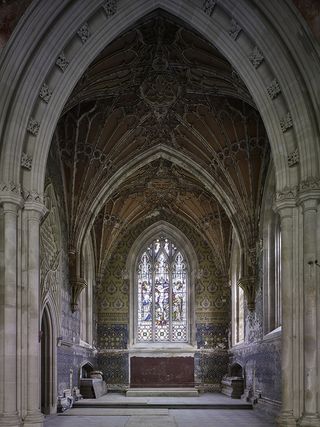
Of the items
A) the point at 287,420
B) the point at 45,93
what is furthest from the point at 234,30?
the point at 287,420

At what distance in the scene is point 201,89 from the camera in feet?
53.4

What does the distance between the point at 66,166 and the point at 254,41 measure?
882 centimetres

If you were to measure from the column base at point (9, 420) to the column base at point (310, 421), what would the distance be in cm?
432

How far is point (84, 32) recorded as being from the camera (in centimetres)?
Answer: 1135

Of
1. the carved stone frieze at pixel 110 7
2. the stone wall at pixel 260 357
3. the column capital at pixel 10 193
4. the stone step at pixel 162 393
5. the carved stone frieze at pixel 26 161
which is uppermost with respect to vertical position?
the carved stone frieze at pixel 110 7

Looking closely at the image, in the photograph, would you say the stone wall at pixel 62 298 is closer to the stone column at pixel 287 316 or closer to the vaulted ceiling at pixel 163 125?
the vaulted ceiling at pixel 163 125

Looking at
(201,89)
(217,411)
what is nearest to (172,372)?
(217,411)

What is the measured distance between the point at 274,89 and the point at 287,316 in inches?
149

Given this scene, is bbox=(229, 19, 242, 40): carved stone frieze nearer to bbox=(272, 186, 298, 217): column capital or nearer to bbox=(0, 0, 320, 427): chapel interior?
bbox=(0, 0, 320, 427): chapel interior

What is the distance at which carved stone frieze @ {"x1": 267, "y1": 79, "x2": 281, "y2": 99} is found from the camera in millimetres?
→ 11070

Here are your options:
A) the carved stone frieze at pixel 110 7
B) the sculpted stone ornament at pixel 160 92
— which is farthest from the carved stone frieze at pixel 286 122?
the sculpted stone ornament at pixel 160 92

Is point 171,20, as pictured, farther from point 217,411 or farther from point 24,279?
point 217,411

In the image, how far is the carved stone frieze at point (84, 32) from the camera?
446 inches

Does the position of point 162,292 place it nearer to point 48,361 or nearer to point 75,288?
point 75,288
